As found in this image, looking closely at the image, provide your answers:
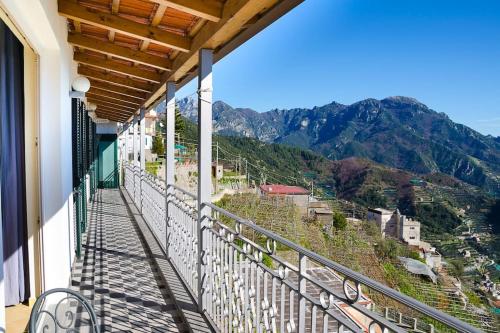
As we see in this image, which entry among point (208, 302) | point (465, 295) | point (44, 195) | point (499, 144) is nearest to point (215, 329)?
point (208, 302)

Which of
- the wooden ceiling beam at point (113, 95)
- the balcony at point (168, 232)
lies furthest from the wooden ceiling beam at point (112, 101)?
the balcony at point (168, 232)

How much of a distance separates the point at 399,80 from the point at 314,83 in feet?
63.7

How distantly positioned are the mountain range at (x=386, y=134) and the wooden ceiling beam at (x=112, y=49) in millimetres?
8173

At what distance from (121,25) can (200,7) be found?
1026 mm

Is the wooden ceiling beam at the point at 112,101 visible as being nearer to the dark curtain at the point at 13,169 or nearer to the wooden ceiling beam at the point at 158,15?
the wooden ceiling beam at the point at 158,15

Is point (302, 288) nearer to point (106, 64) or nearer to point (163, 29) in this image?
point (163, 29)

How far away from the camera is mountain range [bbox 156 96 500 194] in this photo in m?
46.6

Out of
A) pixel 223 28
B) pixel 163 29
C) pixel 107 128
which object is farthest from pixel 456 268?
pixel 223 28

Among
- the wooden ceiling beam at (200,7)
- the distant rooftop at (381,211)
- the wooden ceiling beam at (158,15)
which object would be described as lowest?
the distant rooftop at (381,211)

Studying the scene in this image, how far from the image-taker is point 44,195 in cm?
282

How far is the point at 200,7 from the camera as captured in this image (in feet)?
7.72

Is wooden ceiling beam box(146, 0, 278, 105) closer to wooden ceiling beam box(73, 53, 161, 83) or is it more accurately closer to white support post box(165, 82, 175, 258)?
white support post box(165, 82, 175, 258)

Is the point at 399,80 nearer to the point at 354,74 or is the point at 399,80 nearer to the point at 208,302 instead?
the point at 354,74

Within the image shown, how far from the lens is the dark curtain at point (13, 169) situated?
7.60ft
